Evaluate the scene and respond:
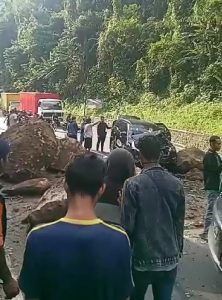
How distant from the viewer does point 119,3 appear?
2067 inches

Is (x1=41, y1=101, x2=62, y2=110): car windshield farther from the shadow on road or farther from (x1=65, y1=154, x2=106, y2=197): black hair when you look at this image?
(x1=65, y1=154, x2=106, y2=197): black hair

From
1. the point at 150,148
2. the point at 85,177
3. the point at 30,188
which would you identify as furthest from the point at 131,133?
the point at 85,177

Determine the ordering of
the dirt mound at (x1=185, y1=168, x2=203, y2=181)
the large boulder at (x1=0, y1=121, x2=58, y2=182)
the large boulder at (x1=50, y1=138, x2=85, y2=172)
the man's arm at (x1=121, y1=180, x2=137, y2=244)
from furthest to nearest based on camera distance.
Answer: the dirt mound at (x1=185, y1=168, x2=203, y2=181) → the large boulder at (x1=50, y1=138, x2=85, y2=172) → the large boulder at (x1=0, y1=121, x2=58, y2=182) → the man's arm at (x1=121, y1=180, x2=137, y2=244)

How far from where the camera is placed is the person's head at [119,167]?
11.6ft

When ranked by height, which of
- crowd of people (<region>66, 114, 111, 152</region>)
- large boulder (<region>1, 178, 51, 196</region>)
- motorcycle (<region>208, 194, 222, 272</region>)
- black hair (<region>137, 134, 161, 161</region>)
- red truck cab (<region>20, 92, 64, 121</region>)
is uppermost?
black hair (<region>137, 134, 161, 161</region>)

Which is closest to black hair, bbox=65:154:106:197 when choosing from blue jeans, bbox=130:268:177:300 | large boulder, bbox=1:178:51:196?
blue jeans, bbox=130:268:177:300

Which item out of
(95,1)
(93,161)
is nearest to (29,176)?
(93,161)

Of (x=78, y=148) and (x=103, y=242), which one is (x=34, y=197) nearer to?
(x=78, y=148)

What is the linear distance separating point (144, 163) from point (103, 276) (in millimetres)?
1512

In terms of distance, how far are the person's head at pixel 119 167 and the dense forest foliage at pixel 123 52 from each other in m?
29.7

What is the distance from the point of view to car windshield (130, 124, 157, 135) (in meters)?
18.4

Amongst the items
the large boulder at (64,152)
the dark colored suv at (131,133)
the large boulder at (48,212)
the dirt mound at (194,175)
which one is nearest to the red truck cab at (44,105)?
the dark colored suv at (131,133)

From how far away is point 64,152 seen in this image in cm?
1387

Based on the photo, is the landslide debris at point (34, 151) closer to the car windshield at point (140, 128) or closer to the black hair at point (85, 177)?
the car windshield at point (140, 128)
